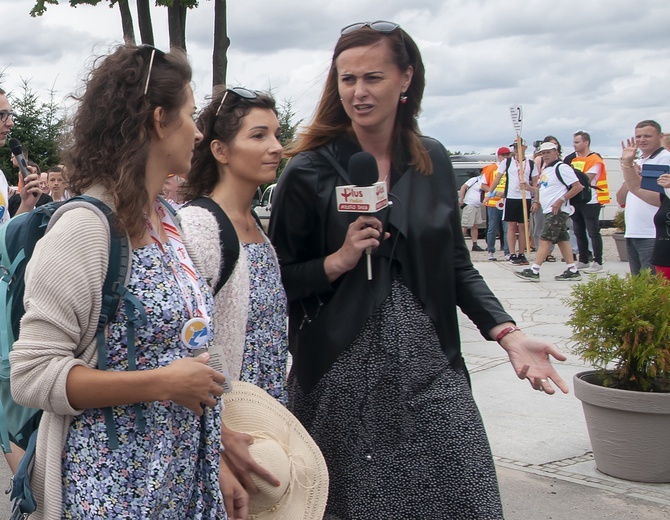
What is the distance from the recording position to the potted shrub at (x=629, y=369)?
15.2 ft

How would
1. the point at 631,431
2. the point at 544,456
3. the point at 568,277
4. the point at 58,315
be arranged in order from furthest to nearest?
the point at 568,277
the point at 544,456
the point at 631,431
the point at 58,315

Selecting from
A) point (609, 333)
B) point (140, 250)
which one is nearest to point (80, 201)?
point (140, 250)

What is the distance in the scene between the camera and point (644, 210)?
871cm

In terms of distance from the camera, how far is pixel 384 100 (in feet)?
9.55

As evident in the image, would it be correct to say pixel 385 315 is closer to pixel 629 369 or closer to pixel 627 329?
pixel 627 329

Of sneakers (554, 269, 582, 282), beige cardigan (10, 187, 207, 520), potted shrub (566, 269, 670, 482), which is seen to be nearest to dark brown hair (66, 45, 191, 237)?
beige cardigan (10, 187, 207, 520)

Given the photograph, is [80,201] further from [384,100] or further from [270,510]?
[384,100]

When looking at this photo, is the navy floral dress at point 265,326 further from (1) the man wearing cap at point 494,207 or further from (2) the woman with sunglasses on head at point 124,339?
(1) the man wearing cap at point 494,207

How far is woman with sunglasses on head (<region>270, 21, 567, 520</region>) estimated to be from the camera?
271cm

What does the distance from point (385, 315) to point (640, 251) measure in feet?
22.7

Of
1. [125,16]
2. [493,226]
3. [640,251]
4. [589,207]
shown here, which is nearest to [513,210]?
[589,207]

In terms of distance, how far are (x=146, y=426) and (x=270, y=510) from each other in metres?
0.59

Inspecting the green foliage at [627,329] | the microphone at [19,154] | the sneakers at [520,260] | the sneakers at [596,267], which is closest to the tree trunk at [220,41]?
the sneakers at [520,260]

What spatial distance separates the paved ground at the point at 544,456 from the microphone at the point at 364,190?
7.99 ft
